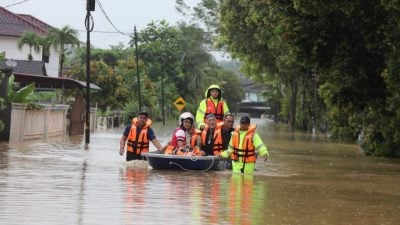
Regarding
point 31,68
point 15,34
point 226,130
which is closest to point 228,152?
point 226,130

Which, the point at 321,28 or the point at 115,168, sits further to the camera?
the point at 321,28

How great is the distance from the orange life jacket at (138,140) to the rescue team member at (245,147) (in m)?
2.38

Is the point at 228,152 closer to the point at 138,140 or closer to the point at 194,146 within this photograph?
the point at 194,146

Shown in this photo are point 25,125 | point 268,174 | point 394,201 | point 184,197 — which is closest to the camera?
point 184,197

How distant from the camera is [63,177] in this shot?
55.9 ft

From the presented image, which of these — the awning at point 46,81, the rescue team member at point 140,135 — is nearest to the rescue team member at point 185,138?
the rescue team member at point 140,135

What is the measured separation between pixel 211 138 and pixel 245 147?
6.45ft

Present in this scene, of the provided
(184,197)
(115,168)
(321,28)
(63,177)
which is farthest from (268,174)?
(321,28)

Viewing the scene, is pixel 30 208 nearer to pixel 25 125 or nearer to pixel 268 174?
pixel 268 174

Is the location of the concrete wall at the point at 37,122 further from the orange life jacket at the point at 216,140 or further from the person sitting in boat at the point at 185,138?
the orange life jacket at the point at 216,140

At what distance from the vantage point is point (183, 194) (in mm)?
14258

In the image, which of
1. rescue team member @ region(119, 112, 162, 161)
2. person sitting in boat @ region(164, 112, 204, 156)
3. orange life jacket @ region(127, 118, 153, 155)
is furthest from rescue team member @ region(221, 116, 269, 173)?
orange life jacket @ region(127, 118, 153, 155)

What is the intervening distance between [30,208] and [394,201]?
676 centimetres

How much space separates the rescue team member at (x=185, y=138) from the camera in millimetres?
19352
